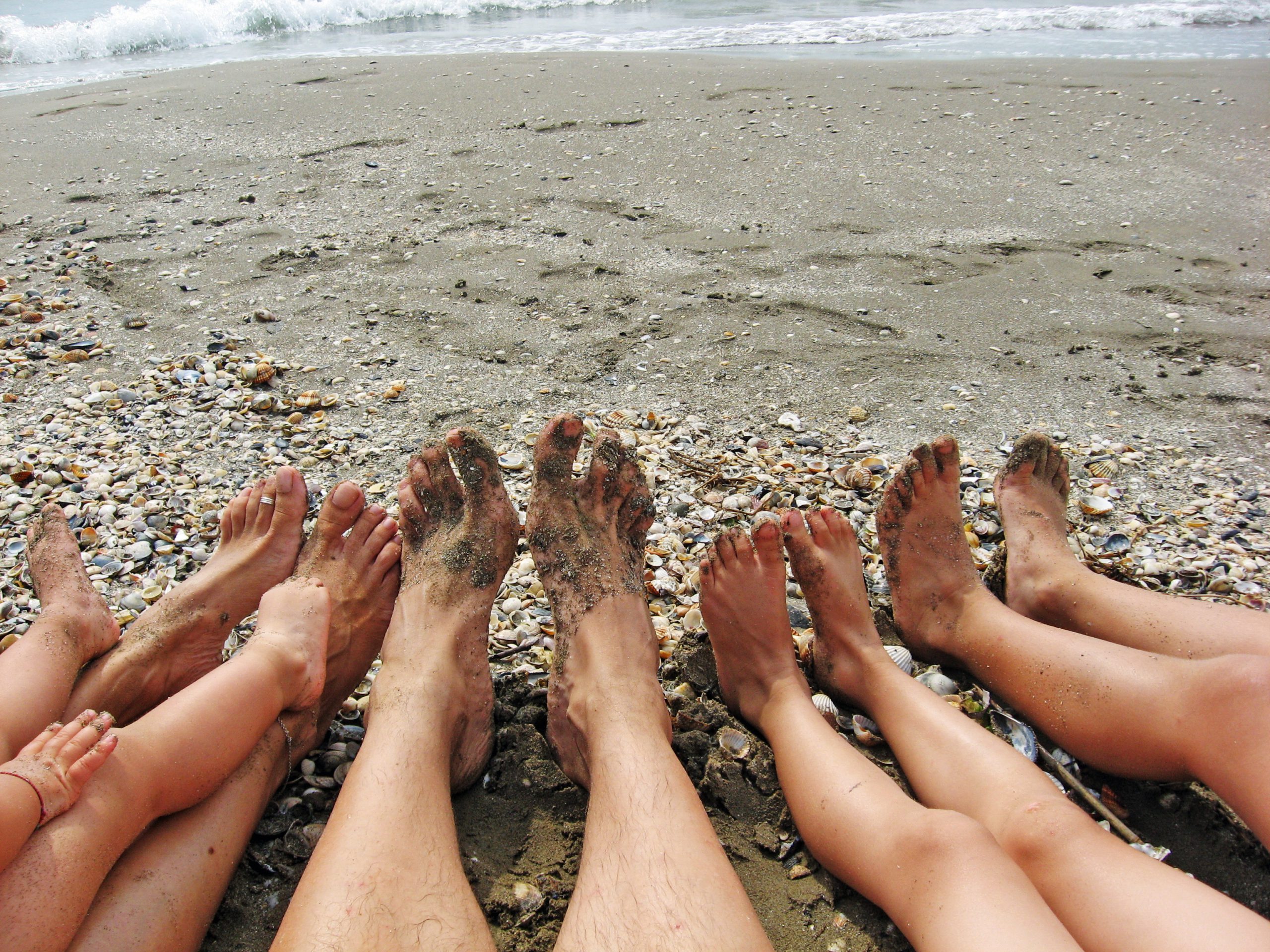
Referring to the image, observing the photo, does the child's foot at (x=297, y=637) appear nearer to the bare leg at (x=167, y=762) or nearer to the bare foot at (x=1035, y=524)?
the bare leg at (x=167, y=762)

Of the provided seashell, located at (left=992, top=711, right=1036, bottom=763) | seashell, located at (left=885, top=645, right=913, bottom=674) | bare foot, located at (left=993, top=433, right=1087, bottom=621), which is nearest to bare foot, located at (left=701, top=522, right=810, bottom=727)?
seashell, located at (left=885, top=645, right=913, bottom=674)

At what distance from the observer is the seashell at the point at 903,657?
90.9 inches

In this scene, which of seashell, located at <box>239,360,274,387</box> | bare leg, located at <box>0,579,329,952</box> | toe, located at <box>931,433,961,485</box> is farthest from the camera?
seashell, located at <box>239,360,274,387</box>

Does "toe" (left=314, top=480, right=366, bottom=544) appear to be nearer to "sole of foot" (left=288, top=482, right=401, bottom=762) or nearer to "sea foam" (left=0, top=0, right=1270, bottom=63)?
"sole of foot" (left=288, top=482, right=401, bottom=762)

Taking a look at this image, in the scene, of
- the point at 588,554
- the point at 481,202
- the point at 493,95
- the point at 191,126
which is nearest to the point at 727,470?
the point at 588,554

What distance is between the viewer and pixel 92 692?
75.6 inches

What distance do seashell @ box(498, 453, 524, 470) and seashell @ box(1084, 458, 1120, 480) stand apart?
197 cm

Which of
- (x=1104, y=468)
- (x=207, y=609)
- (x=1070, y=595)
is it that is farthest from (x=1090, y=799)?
(x=207, y=609)

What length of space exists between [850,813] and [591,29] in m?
10.6

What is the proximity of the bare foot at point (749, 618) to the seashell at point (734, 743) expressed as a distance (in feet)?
0.18

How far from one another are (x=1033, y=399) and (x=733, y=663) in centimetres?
181

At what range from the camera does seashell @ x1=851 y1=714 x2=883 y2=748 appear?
2049mm

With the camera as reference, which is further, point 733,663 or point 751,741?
point 733,663

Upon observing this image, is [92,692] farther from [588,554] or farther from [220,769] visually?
[588,554]
